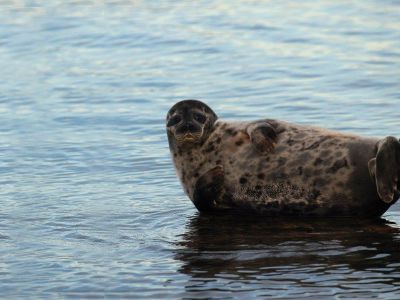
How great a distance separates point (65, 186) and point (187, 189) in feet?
3.68

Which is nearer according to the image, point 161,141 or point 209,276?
point 209,276

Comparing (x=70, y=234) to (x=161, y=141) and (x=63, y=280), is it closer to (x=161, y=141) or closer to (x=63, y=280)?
(x=63, y=280)

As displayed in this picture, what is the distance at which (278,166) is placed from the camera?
9.09 metres

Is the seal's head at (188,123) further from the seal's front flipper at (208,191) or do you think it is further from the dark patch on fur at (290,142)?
the dark patch on fur at (290,142)

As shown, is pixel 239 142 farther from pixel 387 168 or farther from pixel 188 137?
pixel 387 168

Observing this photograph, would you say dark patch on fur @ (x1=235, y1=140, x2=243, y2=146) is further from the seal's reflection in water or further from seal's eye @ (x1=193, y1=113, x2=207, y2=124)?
the seal's reflection in water

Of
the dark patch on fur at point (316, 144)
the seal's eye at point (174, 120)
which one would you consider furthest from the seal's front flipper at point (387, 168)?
the seal's eye at point (174, 120)

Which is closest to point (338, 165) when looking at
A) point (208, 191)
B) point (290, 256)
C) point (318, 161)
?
point (318, 161)

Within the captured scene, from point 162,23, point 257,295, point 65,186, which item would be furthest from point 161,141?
point 162,23

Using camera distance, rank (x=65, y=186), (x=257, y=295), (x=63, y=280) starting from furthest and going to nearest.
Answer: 1. (x=65, y=186)
2. (x=63, y=280)
3. (x=257, y=295)

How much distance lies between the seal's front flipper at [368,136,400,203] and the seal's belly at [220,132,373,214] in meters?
0.40

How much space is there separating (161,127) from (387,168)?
3.92m

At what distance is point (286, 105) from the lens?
12.6m

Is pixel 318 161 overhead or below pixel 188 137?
below
